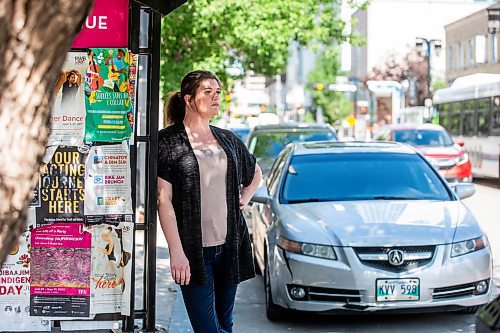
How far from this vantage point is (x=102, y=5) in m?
5.69

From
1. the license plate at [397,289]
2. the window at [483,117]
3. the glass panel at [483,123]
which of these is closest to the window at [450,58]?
the window at [483,117]

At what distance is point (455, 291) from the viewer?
7.19 meters

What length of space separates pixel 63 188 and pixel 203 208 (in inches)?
54.9

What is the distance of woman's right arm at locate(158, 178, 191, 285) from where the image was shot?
4.45 metres

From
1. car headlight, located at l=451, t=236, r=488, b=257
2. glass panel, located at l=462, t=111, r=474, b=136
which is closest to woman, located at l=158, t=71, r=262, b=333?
car headlight, located at l=451, t=236, r=488, b=257

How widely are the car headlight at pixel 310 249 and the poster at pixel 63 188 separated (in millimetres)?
2186

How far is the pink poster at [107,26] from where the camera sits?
5652 mm

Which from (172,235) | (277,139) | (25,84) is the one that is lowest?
(172,235)

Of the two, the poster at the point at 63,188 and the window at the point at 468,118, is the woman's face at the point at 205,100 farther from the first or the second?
the window at the point at 468,118

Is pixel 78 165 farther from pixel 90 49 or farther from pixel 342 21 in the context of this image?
pixel 342 21

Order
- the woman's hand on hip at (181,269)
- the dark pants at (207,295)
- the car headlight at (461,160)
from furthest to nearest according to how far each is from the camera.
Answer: the car headlight at (461,160) < the dark pants at (207,295) < the woman's hand on hip at (181,269)

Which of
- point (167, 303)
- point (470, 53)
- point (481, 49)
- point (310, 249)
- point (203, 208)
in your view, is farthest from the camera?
point (470, 53)

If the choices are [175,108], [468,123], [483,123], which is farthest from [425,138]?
[175,108]

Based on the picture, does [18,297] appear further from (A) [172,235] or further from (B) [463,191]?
(B) [463,191]
